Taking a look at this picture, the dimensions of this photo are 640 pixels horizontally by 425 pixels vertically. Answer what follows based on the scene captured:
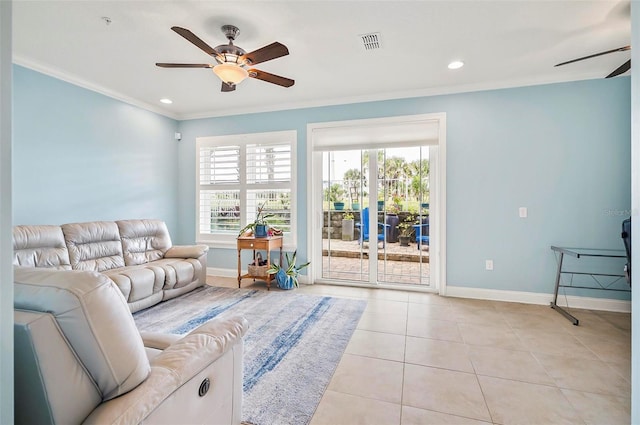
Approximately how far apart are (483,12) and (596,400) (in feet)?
9.09

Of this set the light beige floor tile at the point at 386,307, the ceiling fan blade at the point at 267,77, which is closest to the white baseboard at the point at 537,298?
the light beige floor tile at the point at 386,307

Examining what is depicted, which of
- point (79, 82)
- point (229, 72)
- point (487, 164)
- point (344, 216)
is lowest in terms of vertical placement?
point (344, 216)

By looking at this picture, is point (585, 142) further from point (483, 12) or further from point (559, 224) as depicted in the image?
point (483, 12)

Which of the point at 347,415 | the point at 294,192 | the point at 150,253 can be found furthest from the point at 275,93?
the point at 347,415

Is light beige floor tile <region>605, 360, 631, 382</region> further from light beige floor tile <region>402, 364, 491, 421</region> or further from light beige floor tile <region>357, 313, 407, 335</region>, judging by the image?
light beige floor tile <region>357, 313, 407, 335</region>

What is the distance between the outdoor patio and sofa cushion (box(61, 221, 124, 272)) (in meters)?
2.72

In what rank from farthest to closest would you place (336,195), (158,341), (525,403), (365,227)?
(336,195)
(365,227)
(525,403)
(158,341)

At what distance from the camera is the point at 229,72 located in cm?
245

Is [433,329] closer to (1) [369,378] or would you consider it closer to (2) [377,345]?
(2) [377,345]

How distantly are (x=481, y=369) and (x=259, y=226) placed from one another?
3028 mm

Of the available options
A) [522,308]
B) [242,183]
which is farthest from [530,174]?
[242,183]

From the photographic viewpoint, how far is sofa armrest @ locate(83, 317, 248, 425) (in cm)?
89

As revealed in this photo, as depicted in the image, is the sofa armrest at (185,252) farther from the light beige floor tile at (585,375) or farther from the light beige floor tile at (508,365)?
the light beige floor tile at (585,375)

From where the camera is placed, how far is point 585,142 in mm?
3402
